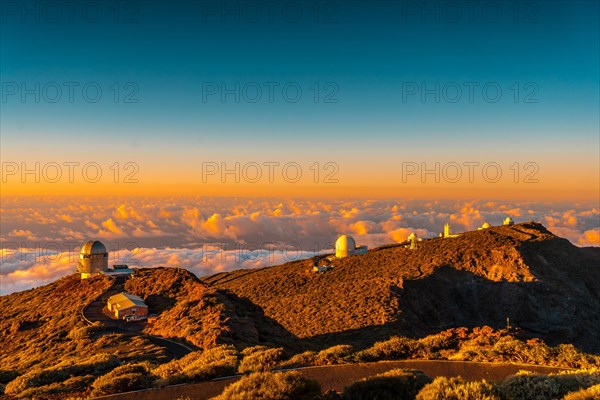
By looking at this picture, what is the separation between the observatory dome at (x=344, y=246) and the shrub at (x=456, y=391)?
46924 millimetres

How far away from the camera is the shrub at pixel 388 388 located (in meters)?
7.43

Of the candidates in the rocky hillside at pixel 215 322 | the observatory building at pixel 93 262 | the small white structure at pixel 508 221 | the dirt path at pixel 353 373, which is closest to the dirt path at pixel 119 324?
the rocky hillside at pixel 215 322

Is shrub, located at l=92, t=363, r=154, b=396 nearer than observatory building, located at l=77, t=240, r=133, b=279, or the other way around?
shrub, located at l=92, t=363, r=154, b=396

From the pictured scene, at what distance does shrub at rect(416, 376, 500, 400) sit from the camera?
688 centimetres

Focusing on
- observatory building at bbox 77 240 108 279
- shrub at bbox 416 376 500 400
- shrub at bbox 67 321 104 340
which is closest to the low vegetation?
shrub at bbox 416 376 500 400

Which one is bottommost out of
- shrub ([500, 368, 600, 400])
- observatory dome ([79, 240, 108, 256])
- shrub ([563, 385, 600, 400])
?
observatory dome ([79, 240, 108, 256])

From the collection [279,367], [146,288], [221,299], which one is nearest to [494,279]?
[221,299]

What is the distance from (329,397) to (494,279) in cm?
3722

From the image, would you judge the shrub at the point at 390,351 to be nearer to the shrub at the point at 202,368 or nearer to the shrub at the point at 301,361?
the shrub at the point at 301,361

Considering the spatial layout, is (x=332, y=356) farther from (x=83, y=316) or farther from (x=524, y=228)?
(x=524, y=228)

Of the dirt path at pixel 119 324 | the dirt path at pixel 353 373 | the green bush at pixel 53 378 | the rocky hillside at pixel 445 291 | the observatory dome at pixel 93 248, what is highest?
the dirt path at pixel 353 373

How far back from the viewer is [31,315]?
3141 cm

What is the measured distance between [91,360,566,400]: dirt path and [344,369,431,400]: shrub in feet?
4.68

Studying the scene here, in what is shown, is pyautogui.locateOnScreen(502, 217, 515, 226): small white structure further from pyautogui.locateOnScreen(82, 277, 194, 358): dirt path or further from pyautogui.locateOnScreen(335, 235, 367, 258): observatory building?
pyautogui.locateOnScreen(82, 277, 194, 358): dirt path
